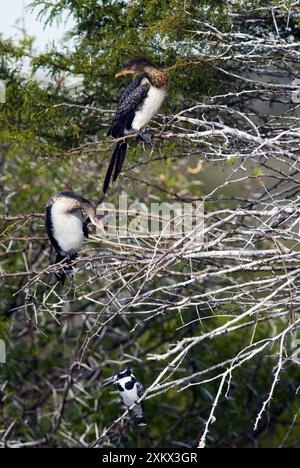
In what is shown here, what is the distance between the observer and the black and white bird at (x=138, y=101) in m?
6.76

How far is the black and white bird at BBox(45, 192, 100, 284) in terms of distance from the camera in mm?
6684

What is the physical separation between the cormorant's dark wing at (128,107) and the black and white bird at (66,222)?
564 millimetres

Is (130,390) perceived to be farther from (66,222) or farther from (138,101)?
(138,101)

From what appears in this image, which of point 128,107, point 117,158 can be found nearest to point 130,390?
point 117,158

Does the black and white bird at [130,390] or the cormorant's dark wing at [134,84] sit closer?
the black and white bird at [130,390]

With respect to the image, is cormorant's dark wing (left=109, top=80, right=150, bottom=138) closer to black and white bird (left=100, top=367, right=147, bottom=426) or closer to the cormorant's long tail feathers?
the cormorant's long tail feathers

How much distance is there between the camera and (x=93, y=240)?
6.55 m

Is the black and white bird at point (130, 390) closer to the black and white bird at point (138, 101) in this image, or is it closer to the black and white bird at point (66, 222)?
the black and white bird at point (66, 222)

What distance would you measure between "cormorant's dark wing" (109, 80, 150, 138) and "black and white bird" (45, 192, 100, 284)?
1.85ft

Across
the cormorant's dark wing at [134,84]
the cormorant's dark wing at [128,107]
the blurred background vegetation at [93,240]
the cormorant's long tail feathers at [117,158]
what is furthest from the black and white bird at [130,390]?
the cormorant's dark wing at [134,84]

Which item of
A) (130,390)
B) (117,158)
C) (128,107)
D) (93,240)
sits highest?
(128,107)

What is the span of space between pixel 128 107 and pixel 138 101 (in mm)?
77

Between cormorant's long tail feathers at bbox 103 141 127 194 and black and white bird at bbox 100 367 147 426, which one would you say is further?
cormorant's long tail feathers at bbox 103 141 127 194

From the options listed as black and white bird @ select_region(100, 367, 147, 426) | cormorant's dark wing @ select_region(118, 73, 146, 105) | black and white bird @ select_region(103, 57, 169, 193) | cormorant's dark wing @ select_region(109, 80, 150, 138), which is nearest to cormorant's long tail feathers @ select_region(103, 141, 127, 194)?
black and white bird @ select_region(103, 57, 169, 193)
